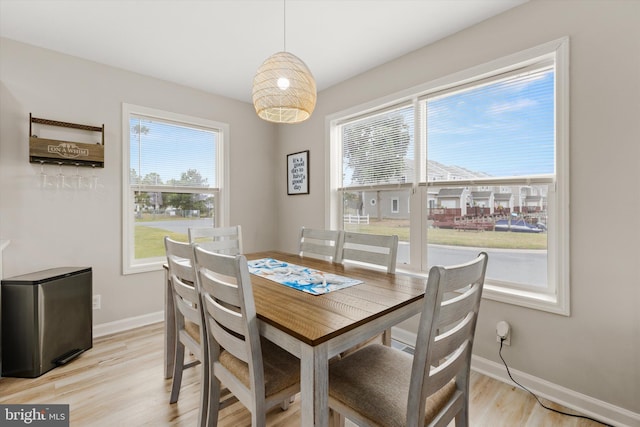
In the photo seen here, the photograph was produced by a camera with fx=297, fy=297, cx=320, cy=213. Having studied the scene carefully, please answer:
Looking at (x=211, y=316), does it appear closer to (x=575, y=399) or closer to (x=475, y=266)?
(x=475, y=266)

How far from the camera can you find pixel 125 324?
2.84 meters

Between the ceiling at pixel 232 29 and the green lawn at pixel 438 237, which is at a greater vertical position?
the ceiling at pixel 232 29

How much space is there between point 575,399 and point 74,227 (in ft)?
12.7

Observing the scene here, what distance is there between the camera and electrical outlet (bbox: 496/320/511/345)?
1.99 metres

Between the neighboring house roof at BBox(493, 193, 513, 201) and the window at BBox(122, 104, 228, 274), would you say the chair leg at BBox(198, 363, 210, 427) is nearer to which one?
the window at BBox(122, 104, 228, 274)

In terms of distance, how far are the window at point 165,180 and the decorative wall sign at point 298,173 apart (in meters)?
0.79

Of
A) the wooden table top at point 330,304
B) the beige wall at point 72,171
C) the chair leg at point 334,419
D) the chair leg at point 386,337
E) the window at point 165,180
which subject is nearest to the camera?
the wooden table top at point 330,304

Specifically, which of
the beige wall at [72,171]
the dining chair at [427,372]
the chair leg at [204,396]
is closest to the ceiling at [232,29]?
the beige wall at [72,171]

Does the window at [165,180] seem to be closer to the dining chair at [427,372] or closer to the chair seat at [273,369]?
the chair seat at [273,369]

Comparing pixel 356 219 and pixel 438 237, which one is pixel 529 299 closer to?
pixel 438 237

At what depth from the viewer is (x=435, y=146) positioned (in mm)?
2506

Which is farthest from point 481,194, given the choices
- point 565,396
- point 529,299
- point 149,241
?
point 149,241

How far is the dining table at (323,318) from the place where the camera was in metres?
0.97

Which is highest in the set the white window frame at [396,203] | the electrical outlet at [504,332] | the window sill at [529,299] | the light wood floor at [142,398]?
the white window frame at [396,203]
